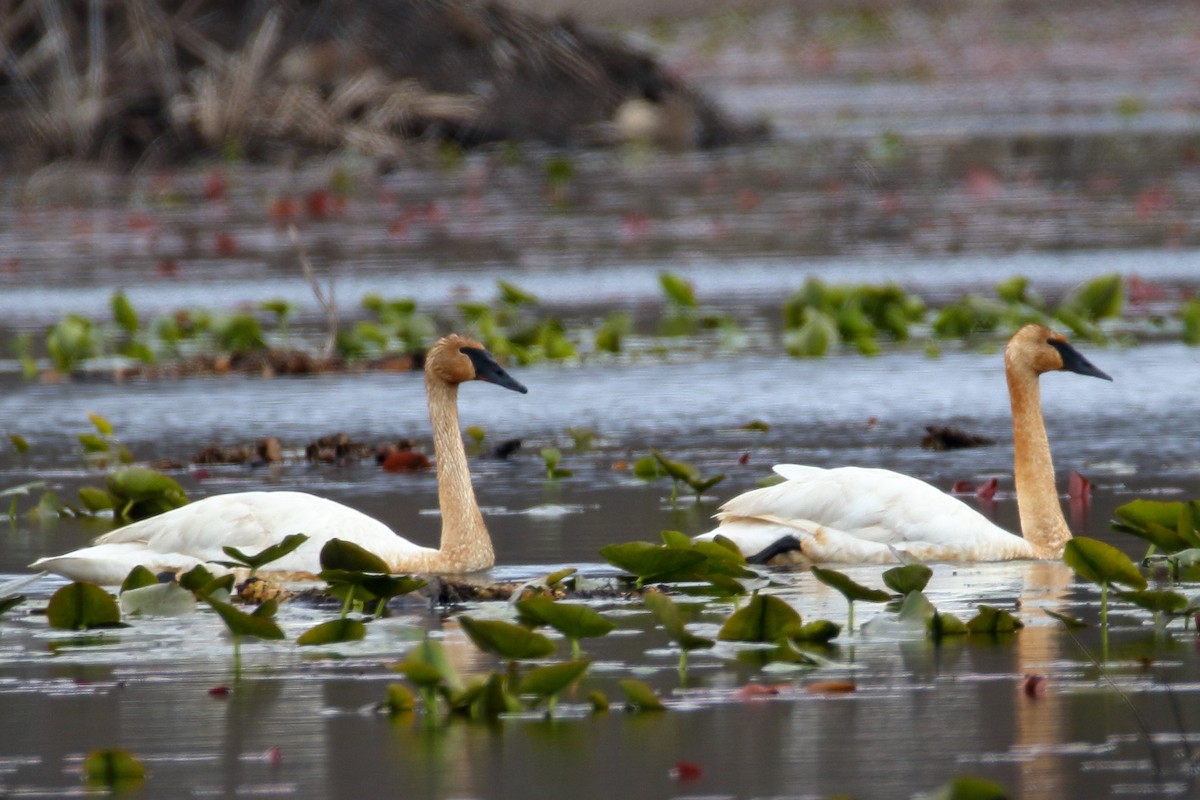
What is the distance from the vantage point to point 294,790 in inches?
212

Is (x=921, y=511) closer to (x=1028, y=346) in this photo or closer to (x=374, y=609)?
(x=1028, y=346)

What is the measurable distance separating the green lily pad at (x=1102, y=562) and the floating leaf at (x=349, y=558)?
6.73ft

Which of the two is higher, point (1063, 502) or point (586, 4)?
point (586, 4)

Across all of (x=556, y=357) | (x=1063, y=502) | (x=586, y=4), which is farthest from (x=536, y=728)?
(x=586, y=4)

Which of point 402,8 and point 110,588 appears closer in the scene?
point 110,588

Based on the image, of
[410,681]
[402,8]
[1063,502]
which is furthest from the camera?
[402,8]

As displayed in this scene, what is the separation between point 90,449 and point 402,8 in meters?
20.7

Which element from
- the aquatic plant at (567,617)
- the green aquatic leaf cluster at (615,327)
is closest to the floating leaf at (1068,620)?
the aquatic plant at (567,617)

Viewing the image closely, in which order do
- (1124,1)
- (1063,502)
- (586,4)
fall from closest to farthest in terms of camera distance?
(1063,502)
(586,4)
(1124,1)

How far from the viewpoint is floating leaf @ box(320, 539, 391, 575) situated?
7.46 meters

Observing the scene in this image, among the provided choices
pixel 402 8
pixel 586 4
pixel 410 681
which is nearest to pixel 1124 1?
pixel 586 4

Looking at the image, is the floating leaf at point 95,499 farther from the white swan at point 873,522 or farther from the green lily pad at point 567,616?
the green lily pad at point 567,616

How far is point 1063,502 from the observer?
988 cm

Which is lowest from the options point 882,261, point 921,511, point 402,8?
point 921,511
